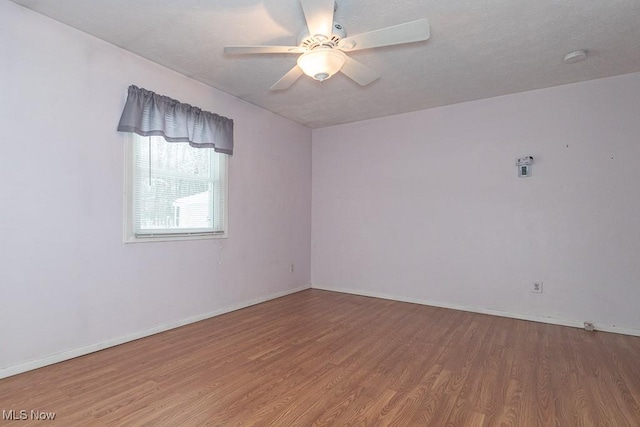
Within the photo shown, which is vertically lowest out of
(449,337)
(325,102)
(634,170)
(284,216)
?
(449,337)

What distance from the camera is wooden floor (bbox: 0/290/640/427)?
1.77 meters

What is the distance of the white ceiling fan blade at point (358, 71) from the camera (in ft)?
7.43

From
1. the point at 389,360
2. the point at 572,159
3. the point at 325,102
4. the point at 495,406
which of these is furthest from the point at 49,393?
the point at 572,159

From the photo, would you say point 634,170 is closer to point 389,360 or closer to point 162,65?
point 389,360

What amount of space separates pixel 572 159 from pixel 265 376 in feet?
11.9

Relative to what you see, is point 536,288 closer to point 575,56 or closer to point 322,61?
point 575,56

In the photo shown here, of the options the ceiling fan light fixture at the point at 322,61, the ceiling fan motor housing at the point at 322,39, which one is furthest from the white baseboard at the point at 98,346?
the ceiling fan motor housing at the point at 322,39

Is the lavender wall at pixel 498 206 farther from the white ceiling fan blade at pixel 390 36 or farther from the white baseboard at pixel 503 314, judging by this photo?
the white ceiling fan blade at pixel 390 36

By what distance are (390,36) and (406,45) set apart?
0.79m

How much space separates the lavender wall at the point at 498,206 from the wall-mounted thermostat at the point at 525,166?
0.23 feet

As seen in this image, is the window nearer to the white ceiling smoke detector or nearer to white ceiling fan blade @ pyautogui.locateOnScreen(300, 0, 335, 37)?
white ceiling fan blade @ pyautogui.locateOnScreen(300, 0, 335, 37)

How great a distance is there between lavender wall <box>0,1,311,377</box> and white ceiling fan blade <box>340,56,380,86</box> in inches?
70.2

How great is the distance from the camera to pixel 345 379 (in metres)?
2.17

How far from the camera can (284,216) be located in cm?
458
